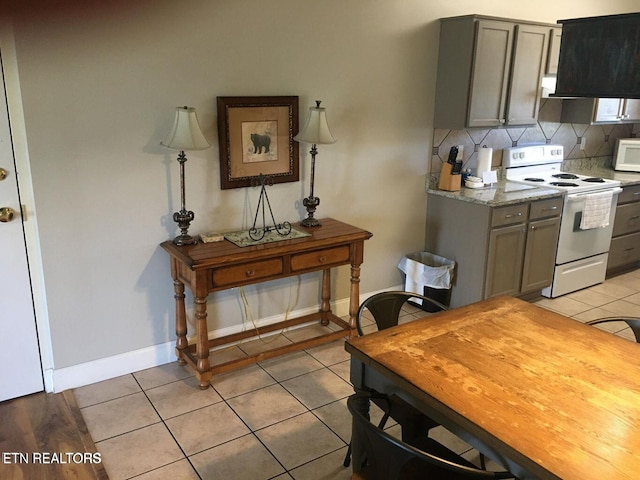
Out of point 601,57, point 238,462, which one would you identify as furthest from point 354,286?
point 601,57

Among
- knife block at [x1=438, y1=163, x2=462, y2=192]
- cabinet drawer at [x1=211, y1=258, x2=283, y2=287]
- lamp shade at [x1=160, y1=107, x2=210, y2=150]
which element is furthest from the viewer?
knife block at [x1=438, y1=163, x2=462, y2=192]

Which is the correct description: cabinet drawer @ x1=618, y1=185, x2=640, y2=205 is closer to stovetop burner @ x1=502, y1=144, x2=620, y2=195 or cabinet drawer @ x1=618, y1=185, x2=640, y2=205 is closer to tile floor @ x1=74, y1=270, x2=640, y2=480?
stovetop burner @ x1=502, y1=144, x2=620, y2=195

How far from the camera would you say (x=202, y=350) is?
296 centimetres

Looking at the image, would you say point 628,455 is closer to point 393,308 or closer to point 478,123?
point 393,308

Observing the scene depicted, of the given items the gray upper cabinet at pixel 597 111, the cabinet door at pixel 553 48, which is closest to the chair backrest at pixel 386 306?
the cabinet door at pixel 553 48

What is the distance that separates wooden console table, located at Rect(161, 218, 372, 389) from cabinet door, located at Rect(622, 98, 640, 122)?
10.2ft

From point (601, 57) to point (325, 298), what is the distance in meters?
2.69

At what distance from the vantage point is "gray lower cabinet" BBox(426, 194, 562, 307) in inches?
149

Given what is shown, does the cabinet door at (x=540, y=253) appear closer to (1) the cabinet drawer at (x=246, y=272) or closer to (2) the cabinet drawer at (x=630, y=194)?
(2) the cabinet drawer at (x=630, y=194)

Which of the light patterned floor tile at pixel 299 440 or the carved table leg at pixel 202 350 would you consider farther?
the carved table leg at pixel 202 350

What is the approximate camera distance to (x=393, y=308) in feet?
8.01

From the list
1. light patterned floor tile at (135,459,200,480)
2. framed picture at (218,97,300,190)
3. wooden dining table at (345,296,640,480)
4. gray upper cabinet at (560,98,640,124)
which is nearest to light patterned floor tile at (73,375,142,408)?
light patterned floor tile at (135,459,200,480)

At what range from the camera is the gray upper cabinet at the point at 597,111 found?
15.4 feet

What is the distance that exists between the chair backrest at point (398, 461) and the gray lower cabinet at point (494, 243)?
2.39 meters
